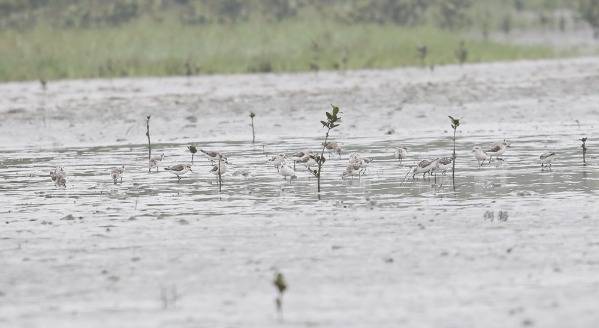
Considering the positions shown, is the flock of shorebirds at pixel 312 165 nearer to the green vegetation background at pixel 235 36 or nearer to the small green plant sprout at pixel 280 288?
the small green plant sprout at pixel 280 288

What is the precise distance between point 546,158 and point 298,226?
19.7ft

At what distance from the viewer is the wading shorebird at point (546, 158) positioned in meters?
18.5

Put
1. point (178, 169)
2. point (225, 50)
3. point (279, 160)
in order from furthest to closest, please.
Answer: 1. point (225, 50)
2. point (279, 160)
3. point (178, 169)

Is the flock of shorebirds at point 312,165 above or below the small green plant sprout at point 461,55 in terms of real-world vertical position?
below

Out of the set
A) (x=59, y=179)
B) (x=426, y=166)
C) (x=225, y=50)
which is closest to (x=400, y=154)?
(x=426, y=166)

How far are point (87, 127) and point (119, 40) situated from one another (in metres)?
24.1

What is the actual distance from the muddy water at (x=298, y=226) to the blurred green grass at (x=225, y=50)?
1507cm

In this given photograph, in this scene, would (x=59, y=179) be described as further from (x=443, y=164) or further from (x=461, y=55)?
(x=461, y=55)

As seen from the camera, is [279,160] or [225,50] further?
[225,50]

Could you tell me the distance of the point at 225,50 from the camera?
48.7 m

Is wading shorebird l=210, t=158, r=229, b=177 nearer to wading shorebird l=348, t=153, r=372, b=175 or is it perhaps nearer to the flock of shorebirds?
the flock of shorebirds

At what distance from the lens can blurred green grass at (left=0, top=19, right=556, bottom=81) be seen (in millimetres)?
44281

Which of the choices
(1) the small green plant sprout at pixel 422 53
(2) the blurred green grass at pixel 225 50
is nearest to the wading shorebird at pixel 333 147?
(2) the blurred green grass at pixel 225 50

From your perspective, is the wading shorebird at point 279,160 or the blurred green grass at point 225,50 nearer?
the wading shorebird at point 279,160
